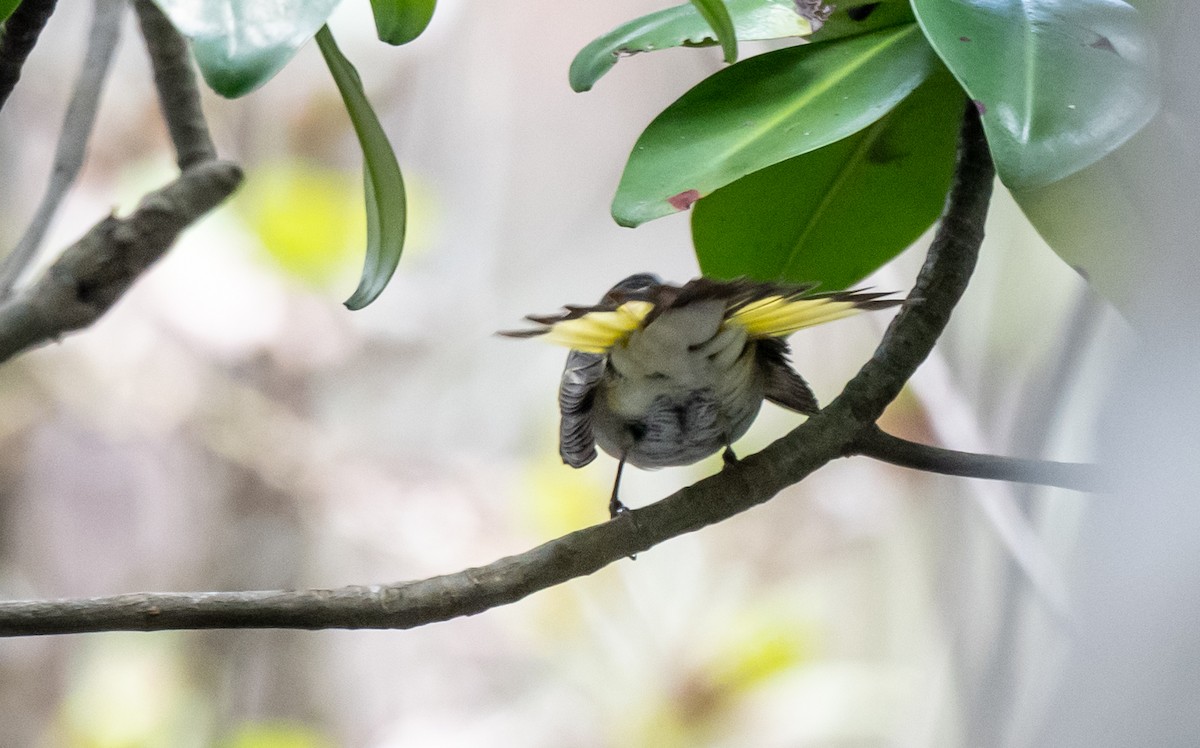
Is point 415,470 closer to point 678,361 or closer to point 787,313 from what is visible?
point 678,361

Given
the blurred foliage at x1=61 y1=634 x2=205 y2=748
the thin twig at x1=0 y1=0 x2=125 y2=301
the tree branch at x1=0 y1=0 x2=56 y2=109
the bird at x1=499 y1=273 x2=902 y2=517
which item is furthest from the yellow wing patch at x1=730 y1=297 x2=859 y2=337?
the blurred foliage at x1=61 y1=634 x2=205 y2=748

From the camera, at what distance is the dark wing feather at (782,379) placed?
0.78m

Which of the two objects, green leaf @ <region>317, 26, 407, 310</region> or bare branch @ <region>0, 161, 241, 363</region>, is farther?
bare branch @ <region>0, 161, 241, 363</region>

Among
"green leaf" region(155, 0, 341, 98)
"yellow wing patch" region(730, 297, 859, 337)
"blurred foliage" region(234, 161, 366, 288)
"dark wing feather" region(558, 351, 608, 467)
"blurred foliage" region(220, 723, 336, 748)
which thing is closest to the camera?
"green leaf" region(155, 0, 341, 98)

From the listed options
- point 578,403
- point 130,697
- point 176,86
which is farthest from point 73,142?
point 130,697

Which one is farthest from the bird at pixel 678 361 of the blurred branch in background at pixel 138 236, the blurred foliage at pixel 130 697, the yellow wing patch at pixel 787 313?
the blurred foliage at pixel 130 697

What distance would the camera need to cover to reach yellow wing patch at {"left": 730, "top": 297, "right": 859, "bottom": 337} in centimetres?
59

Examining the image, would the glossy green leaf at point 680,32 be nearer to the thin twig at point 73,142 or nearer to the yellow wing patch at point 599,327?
the yellow wing patch at point 599,327

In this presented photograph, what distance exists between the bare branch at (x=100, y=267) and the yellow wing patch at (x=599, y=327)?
46 cm

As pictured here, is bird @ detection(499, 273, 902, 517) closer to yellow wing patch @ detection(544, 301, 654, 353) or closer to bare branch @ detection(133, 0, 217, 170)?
yellow wing patch @ detection(544, 301, 654, 353)

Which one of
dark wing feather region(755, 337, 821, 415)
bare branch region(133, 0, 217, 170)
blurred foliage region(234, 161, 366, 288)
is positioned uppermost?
blurred foliage region(234, 161, 366, 288)

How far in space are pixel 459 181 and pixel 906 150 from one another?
2024 mm

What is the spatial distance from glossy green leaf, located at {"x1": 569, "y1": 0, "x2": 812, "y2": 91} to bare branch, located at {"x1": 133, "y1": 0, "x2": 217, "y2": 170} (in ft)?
1.52

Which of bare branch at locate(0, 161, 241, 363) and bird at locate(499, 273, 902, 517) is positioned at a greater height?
bare branch at locate(0, 161, 241, 363)
